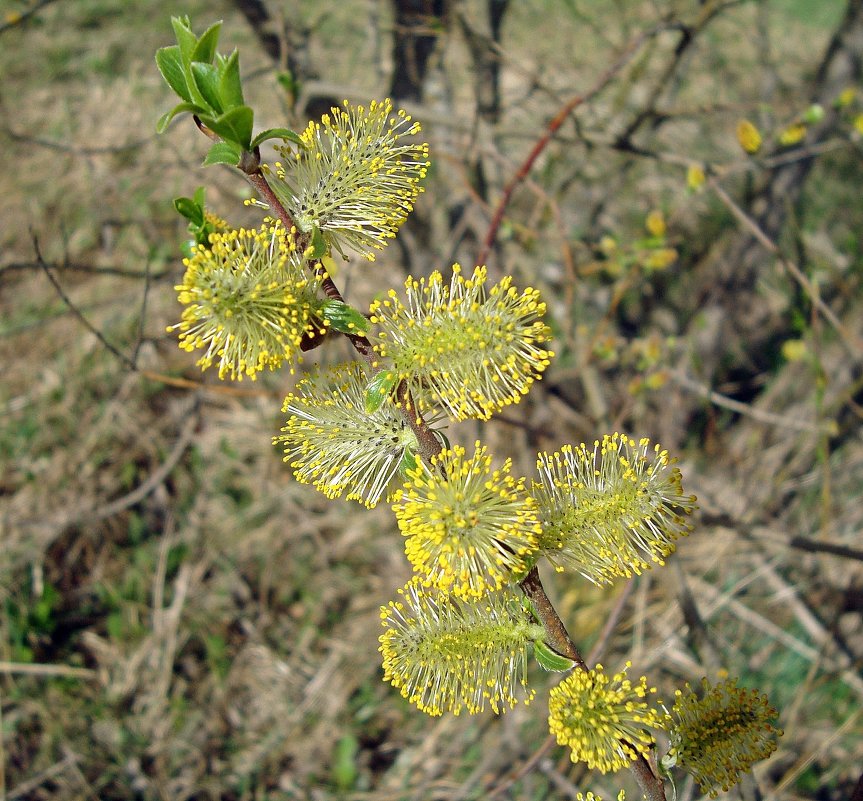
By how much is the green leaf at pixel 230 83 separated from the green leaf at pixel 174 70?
5 centimetres

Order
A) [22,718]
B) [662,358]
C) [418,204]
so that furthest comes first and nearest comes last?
[418,204] < [662,358] < [22,718]

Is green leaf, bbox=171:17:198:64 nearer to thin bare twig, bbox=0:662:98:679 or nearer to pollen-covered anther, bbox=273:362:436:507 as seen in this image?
pollen-covered anther, bbox=273:362:436:507

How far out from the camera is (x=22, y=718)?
2.62m

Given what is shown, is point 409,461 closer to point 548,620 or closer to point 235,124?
point 548,620

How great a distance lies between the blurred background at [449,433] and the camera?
2.59 metres

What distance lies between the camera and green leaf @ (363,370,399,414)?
1132mm

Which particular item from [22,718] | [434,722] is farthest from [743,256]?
[22,718]

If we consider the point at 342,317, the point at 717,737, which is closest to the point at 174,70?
the point at 342,317

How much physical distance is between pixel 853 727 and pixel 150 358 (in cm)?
310

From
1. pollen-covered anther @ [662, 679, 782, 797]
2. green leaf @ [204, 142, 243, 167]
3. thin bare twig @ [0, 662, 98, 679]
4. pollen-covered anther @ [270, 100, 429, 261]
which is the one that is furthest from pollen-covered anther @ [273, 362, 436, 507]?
thin bare twig @ [0, 662, 98, 679]

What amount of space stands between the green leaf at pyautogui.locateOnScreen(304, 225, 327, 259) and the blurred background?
39.7 inches

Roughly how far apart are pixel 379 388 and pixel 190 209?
0.37 m

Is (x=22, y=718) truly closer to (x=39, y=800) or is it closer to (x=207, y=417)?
(x=39, y=800)

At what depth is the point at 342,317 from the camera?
1.11 m
